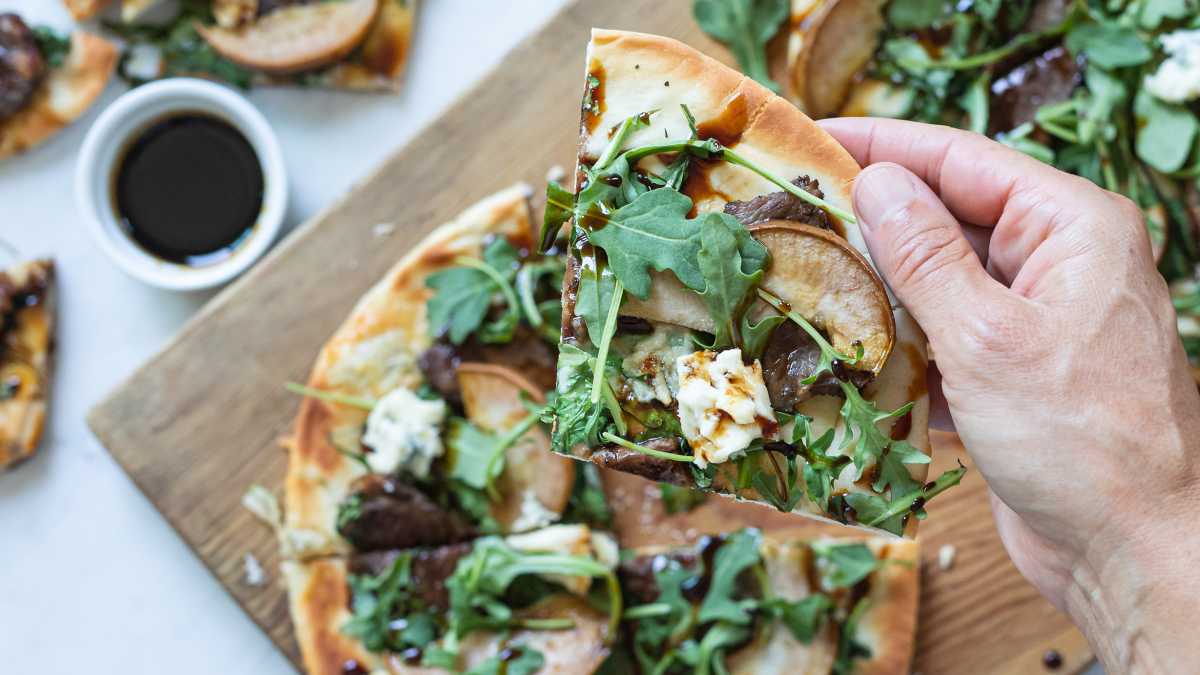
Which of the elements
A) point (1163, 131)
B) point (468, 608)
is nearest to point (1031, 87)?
point (1163, 131)

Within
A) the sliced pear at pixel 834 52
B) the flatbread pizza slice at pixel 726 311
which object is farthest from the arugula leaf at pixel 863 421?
the sliced pear at pixel 834 52

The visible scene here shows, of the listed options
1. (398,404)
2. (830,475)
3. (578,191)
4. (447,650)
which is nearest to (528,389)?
(398,404)

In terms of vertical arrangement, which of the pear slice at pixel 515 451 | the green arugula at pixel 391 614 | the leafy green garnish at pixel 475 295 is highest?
the leafy green garnish at pixel 475 295

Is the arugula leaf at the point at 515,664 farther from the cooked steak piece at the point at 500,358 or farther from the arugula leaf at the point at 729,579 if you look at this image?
the cooked steak piece at the point at 500,358

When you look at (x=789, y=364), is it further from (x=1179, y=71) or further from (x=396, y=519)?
(x=1179, y=71)

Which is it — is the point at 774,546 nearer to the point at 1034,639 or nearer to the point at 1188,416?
the point at 1034,639

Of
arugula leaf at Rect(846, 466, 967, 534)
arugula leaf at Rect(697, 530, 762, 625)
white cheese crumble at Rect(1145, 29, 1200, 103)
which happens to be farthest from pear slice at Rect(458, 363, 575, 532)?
white cheese crumble at Rect(1145, 29, 1200, 103)
